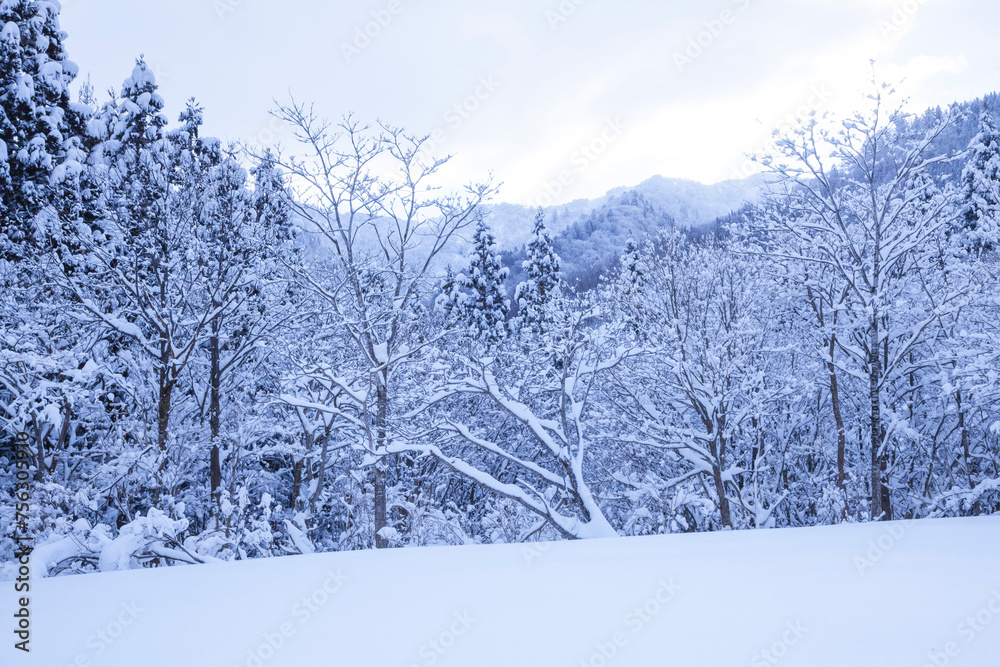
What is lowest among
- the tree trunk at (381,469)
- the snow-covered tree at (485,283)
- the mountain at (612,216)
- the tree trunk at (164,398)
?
the tree trunk at (381,469)

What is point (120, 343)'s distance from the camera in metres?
12.3

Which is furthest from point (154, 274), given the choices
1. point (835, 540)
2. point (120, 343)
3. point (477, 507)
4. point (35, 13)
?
point (835, 540)

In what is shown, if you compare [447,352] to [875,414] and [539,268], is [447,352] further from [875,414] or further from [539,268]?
[539,268]

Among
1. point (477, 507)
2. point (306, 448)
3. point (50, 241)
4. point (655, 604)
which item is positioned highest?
point (50, 241)

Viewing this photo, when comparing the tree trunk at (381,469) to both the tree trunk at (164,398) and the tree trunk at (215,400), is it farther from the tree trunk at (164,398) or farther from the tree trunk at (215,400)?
the tree trunk at (164,398)

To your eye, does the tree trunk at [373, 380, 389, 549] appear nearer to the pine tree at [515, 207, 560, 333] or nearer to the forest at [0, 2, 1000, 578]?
the forest at [0, 2, 1000, 578]

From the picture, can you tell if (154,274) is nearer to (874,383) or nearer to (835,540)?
(835,540)

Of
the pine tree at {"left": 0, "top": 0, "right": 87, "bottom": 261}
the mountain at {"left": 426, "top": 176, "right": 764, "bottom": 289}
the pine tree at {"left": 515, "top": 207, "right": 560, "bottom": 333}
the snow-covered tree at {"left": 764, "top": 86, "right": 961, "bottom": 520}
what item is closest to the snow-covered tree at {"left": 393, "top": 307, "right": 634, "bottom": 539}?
the snow-covered tree at {"left": 764, "top": 86, "right": 961, "bottom": 520}

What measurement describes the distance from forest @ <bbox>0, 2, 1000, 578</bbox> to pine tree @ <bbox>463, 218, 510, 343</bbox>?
14.1m

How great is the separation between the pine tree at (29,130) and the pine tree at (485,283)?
18365mm

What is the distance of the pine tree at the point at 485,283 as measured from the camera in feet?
95.5

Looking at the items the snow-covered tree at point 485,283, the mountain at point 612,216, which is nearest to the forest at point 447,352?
the snow-covered tree at point 485,283

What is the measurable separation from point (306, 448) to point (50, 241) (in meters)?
6.93

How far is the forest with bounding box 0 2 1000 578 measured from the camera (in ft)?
32.1
